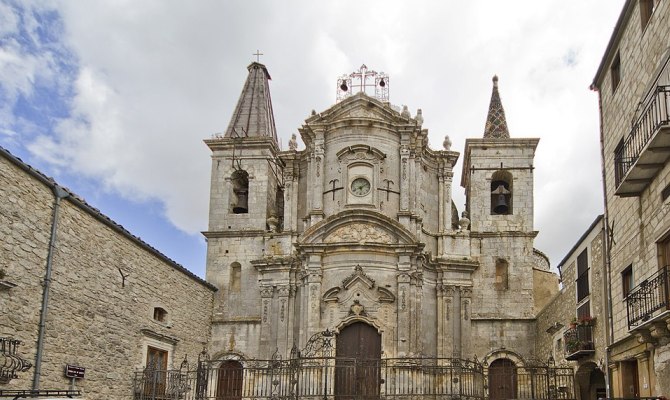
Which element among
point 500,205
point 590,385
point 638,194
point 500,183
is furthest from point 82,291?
point 500,183

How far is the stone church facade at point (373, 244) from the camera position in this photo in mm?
28281

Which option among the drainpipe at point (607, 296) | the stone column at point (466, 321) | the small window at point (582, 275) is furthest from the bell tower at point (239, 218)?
the drainpipe at point (607, 296)

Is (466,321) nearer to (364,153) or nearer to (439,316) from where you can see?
(439,316)

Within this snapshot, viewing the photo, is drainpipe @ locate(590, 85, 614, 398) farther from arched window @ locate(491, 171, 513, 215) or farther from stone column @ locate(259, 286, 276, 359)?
stone column @ locate(259, 286, 276, 359)

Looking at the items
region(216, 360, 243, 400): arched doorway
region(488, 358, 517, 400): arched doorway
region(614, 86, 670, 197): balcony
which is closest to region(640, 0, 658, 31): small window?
region(614, 86, 670, 197): balcony

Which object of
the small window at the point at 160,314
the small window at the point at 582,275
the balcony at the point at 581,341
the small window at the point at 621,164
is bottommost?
the balcony at the point at 581,341

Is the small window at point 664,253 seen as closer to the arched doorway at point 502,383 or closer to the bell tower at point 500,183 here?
the arched doorway at point 502,383

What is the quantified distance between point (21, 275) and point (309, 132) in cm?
1671

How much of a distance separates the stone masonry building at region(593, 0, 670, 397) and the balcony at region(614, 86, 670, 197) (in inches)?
0.6

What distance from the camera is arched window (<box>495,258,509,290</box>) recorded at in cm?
3075

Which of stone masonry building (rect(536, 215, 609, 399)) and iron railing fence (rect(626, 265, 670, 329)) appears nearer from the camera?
iron railing fence (rect(626, 265, 670, 329))

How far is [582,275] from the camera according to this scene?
803 inches

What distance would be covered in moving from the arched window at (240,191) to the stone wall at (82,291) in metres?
7.43

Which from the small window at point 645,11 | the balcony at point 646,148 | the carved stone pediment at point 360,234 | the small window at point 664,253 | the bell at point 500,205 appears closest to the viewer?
the balcony at point 646,148
